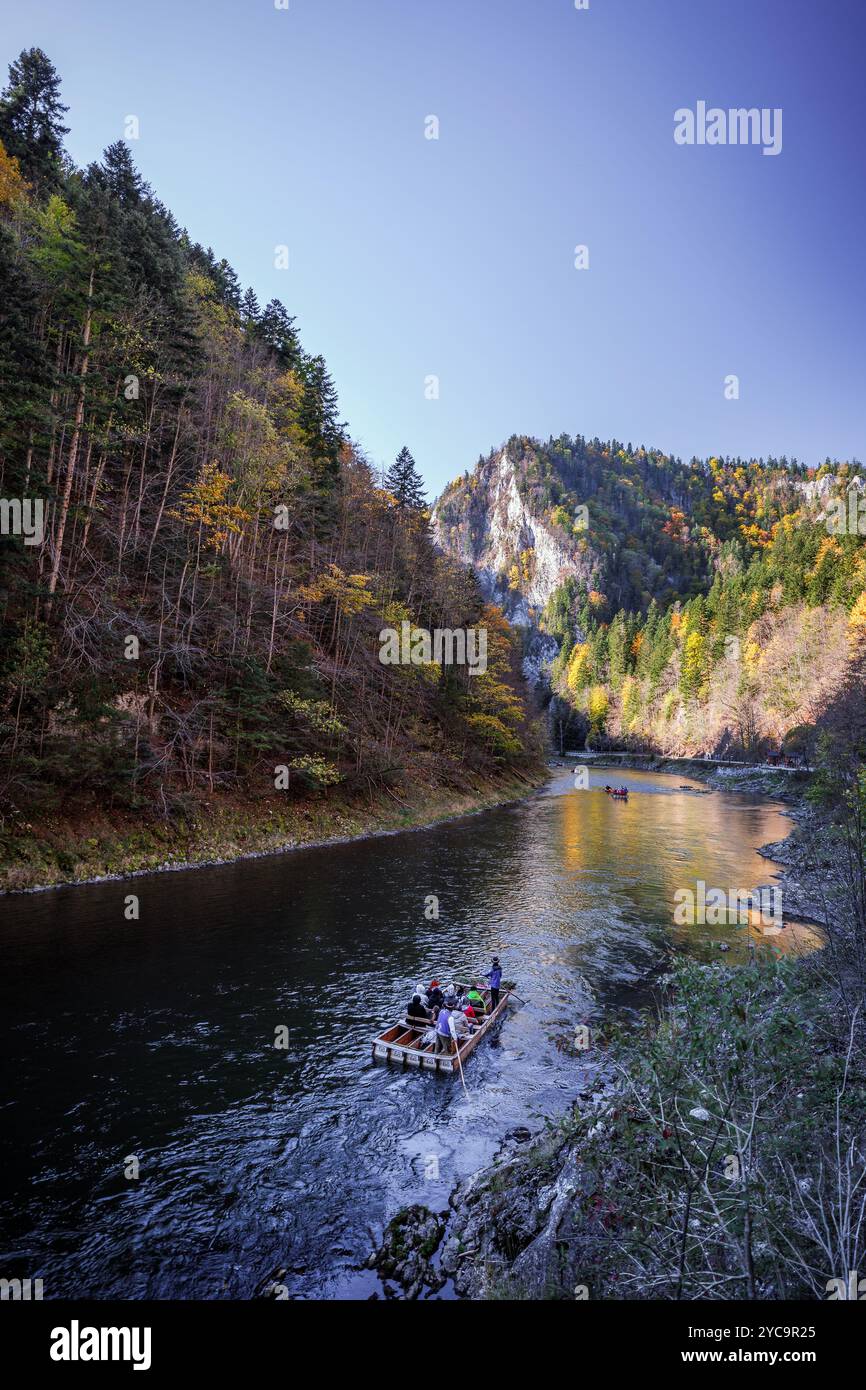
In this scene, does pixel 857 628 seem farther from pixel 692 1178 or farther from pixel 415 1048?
pixel 692 1178

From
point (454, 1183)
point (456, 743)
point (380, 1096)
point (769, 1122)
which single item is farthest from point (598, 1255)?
point (456, 743)

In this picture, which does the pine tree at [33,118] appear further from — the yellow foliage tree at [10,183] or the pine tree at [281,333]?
the pine tree at [281,333]

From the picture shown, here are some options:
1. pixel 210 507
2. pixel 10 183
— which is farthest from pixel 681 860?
pixel 10 183

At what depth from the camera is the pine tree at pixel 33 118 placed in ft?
147

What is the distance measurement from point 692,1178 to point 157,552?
32242 mm

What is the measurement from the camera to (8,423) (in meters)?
22.2

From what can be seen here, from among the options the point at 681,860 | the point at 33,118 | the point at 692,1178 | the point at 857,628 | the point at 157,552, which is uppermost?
the point at 33,118

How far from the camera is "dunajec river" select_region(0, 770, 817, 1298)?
8508mm

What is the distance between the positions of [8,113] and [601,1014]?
70794mm

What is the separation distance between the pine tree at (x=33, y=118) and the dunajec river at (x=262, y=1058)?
54.3 m

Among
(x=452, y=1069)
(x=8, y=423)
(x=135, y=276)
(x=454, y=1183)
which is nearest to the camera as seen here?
(x=454, y=1183)

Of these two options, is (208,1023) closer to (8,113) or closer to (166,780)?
(166,780)

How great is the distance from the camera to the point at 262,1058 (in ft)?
42.9

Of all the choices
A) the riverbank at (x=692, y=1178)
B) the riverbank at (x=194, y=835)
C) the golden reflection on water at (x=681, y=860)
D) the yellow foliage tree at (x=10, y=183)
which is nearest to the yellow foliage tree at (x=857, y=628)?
the golden reflection on water at (x=681, y=860)
